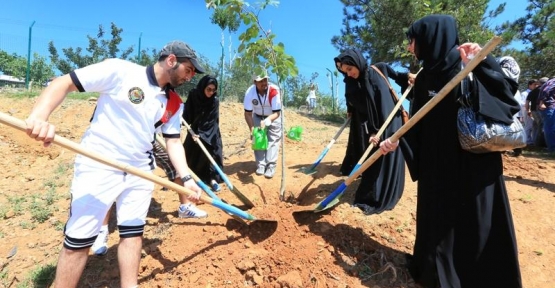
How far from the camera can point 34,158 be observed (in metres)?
6.46

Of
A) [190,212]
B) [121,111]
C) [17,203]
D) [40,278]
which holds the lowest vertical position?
[17,203]

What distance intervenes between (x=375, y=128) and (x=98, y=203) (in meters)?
2.78

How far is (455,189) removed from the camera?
228cm

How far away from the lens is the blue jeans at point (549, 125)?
6.36 meters

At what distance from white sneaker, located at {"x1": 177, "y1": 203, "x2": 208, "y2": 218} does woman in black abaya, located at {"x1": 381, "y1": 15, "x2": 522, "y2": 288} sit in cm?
213

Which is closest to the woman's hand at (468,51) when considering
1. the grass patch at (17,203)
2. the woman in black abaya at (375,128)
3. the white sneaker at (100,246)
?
the woman in black abaya at (375,128)

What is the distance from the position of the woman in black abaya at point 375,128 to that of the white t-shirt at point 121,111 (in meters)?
2.15

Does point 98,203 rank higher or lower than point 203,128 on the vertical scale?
lower

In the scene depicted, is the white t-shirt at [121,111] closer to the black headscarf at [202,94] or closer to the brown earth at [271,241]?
the brown earth at [271,241]

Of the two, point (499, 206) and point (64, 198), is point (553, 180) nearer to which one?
point (499, 206)

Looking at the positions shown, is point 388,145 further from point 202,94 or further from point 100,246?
point 202,94

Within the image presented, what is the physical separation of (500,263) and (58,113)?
33.5ft

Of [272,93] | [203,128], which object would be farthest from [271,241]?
[272,93]

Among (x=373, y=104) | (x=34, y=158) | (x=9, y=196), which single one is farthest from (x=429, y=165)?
(x=34, y=158)
